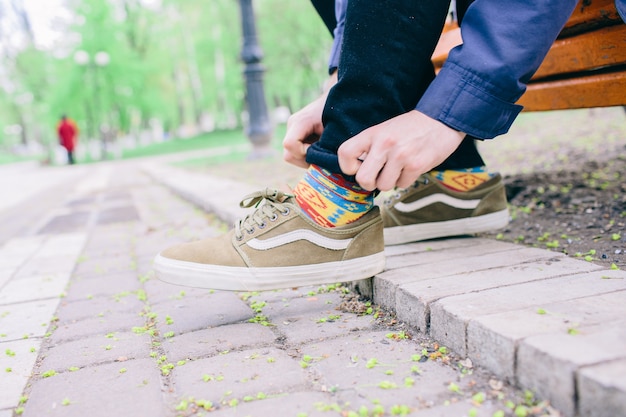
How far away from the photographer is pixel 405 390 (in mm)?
1147

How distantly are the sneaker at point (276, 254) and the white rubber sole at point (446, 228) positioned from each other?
1.25 feet

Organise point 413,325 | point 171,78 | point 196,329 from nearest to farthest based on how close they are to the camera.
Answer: point 413,325 → point 196,329 → point 171,78

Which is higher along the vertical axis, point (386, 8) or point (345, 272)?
point (386, 8)

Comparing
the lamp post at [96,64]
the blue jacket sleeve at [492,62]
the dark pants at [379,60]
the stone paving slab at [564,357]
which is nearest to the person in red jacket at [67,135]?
the lamp post at [96,64]

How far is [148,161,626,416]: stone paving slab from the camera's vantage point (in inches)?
42.9

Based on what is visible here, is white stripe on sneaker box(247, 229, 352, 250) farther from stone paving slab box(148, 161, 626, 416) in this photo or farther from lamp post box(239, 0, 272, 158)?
lamp post box(239, 0, 272, 158)

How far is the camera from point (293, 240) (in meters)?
1.62

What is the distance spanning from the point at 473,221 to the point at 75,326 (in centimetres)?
139

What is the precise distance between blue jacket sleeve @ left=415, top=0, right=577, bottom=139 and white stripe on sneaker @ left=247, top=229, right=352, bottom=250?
1.58 ft

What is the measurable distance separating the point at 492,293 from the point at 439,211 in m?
0.64

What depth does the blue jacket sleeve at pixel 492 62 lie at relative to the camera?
1.26 metres

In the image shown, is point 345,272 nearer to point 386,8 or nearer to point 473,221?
point 473,221

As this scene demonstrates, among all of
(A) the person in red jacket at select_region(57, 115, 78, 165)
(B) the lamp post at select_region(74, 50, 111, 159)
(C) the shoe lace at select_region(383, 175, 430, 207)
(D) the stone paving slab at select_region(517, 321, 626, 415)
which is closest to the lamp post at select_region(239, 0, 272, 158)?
(C) the shoe lace at select_region(383, 175, 430, 207)

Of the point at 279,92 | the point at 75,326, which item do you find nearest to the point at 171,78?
the point at 279,92
